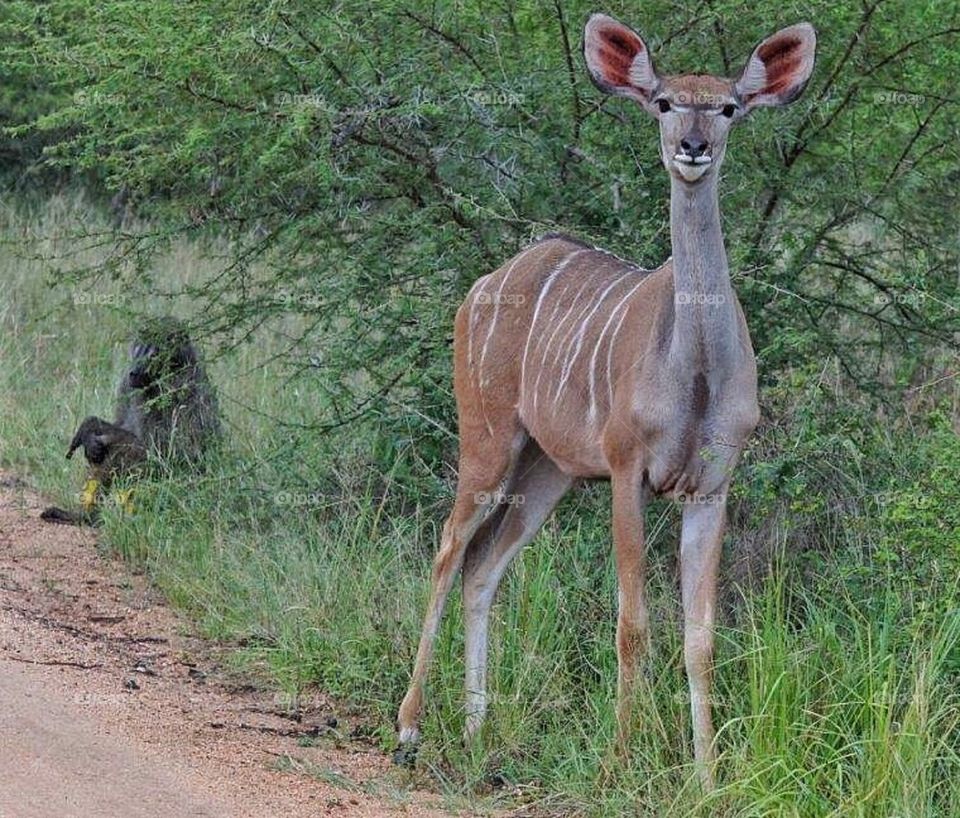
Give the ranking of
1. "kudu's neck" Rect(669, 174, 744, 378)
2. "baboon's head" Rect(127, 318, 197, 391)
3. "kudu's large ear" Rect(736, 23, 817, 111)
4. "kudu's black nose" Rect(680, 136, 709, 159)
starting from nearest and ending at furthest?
"kudu's black nose" Rect(680, 136, 709, 159) < "kudu's neck" Rect(669, 174, 744, 378) < "kudu's large ear" Rect(736, 23, 817, 111) < "baboon's head" Rect(127, 318, 197, 391)

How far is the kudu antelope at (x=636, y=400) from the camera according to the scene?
4719mm

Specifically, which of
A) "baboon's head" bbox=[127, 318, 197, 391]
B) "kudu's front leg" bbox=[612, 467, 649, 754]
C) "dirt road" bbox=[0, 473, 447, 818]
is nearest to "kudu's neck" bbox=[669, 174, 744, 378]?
"kudu's front leg" bbox=[612, 467, 649, 754]

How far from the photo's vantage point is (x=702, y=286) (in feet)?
15.6

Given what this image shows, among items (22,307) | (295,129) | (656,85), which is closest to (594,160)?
(295,129)

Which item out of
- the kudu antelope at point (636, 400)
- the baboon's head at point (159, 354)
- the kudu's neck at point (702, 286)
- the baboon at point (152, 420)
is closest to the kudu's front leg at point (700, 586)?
the kudu antelope at point (636, 400)

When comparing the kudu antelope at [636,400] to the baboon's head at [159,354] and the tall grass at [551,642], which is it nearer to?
the tall grass at [551,642]

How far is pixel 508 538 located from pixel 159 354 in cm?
291

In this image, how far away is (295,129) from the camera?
6.44 metres

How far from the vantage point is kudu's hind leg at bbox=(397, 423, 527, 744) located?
553 centimetres

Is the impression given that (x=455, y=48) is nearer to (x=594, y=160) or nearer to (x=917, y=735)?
(x=594, y=160)

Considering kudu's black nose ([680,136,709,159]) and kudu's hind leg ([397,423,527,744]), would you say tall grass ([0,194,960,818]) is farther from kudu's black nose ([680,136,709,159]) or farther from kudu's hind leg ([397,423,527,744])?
kudu's black nose ([680,136,709,159])

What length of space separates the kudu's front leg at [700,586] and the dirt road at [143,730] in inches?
29.6

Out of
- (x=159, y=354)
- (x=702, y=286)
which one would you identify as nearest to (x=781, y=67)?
(x=702, y=286)

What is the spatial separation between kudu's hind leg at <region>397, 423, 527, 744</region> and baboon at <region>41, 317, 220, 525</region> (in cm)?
233
